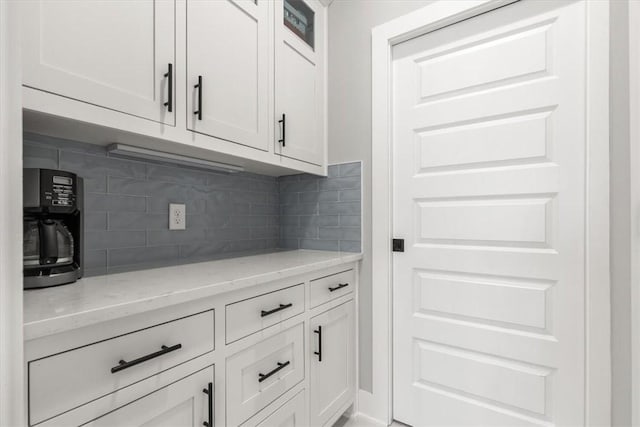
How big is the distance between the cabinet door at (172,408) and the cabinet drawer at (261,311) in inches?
5.5

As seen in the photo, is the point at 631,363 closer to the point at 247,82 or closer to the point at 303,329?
the point at 303,329

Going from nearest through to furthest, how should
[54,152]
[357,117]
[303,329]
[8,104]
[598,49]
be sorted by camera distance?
[8,104] → [54,152] → [598,49] → [303,329] → [357,117]

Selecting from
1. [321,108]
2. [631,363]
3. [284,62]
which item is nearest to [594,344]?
[631,363]

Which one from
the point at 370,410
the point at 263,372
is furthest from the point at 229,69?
the point at 370,410

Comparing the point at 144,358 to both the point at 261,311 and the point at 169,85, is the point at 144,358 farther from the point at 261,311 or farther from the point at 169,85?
the point at 169,85

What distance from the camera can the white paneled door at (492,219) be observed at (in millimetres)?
1354

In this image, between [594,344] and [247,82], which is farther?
[247,82]

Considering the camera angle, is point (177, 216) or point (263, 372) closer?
point (263, 372)

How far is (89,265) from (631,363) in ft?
7.00

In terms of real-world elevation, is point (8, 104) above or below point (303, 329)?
above

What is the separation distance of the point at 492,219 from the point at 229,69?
138 cm

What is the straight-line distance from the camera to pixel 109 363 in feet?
2.48

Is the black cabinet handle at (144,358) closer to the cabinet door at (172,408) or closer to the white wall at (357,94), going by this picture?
the cabinet door at (172,408)

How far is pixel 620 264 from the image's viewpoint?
124cm
